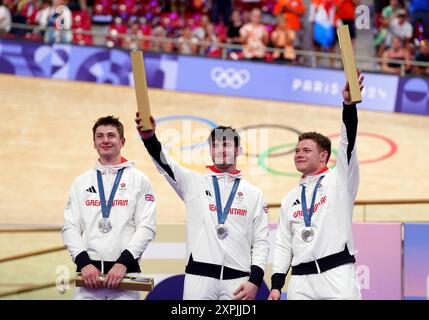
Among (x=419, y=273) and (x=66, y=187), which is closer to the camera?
(x=419, y=273)

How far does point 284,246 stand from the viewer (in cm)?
727

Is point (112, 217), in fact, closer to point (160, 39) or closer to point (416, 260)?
point (416, 260)

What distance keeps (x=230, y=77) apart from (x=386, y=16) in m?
3.48

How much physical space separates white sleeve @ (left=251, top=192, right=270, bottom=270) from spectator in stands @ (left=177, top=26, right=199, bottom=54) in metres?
12.7

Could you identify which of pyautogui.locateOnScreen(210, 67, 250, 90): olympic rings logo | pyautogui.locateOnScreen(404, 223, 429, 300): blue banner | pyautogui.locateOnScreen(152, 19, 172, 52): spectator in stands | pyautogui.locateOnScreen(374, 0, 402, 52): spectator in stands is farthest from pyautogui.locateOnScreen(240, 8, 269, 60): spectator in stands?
pyautogui.locateOnScreen(404, 223, 429, 300): blue banner

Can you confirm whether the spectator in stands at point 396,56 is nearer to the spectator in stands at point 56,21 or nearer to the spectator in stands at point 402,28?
the spectator in stands at point 402,28

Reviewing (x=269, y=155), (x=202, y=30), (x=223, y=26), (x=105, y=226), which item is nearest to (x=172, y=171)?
(x=105, y=226)

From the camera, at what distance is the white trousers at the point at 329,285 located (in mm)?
6949

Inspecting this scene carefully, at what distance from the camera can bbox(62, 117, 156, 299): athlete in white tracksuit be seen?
7.13 meters

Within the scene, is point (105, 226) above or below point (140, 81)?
below

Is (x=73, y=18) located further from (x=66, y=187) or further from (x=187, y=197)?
(x=187, y=197)

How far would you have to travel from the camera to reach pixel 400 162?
17.6 metres
